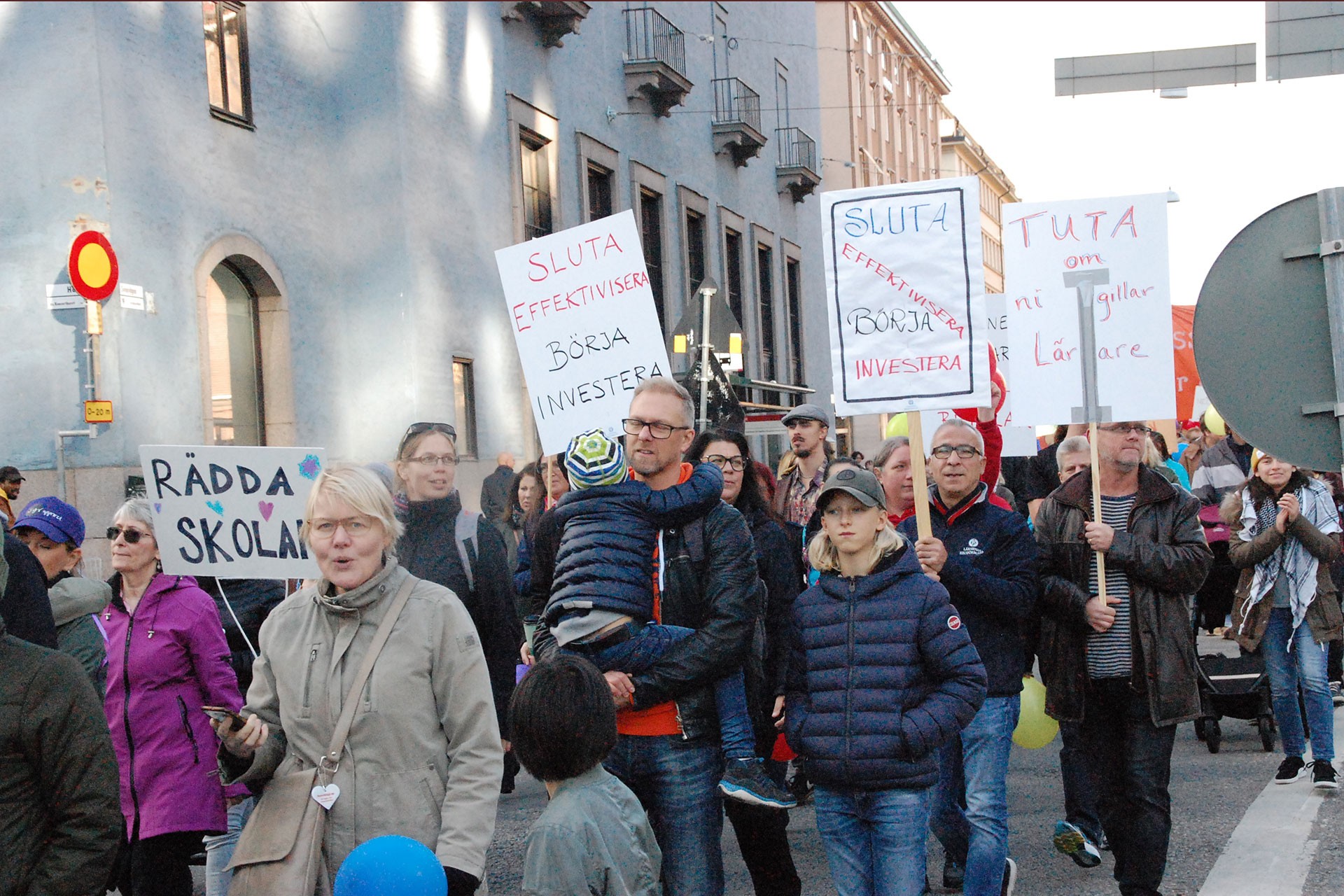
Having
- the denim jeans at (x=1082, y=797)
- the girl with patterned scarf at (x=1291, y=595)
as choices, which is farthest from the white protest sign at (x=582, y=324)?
the girl with patterned scarf at (x=1291, y=595)

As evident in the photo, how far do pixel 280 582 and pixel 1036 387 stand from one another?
357cm

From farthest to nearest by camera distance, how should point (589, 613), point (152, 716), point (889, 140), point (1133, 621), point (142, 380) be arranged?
point (889, 140)
point (142, 380)
point (1133, 621)
point (152, 716)
point (589, 613)

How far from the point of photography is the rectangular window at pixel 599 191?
22156 mm

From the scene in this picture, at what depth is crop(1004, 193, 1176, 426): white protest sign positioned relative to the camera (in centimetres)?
602

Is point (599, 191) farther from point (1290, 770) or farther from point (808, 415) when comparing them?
point (1290, 770)

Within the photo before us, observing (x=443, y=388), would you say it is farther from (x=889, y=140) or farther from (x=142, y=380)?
(x=889, y=140)

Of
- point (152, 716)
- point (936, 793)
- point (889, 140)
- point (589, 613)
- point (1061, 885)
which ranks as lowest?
point (1061, 885)

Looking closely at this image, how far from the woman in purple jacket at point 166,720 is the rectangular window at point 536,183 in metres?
15.1

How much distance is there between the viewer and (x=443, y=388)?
1722 cm

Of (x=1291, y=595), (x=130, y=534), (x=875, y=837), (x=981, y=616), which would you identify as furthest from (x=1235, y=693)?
(x=130, y=534)

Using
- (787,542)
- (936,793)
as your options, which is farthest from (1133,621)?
(787,542)

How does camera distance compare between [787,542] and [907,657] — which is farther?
[787,542]

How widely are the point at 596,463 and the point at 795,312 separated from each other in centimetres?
3024

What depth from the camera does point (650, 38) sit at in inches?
934
